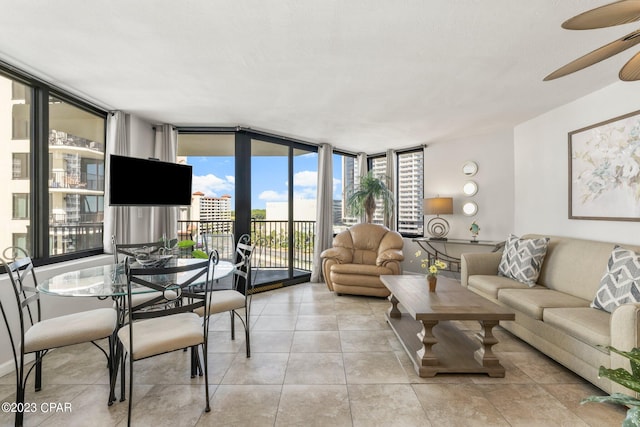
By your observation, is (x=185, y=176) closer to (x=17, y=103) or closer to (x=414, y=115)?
(x=17, y=103)

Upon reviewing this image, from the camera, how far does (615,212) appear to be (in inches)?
118

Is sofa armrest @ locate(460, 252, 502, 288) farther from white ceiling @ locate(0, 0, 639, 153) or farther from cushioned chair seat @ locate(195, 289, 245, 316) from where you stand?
cushioned chair seat @ locate(195, 289, 245, 316)

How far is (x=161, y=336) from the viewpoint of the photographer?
1.88 meters

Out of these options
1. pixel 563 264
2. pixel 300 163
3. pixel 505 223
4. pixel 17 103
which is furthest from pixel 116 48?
pixel 505 223

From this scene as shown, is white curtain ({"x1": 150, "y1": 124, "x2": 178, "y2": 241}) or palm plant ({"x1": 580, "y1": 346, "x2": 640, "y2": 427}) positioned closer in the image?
palm plant ({"x1": 580, "y1": 346, "x2": 640, "y2": 427})

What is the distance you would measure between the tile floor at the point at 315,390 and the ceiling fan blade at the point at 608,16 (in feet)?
6.99

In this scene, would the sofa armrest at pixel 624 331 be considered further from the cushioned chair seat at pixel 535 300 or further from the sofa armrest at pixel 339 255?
the sofa armrest at pixel 339 255

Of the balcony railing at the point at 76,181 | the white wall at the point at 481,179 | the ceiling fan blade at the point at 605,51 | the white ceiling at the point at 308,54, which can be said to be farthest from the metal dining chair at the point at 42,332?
the white wall at the point at 481,179

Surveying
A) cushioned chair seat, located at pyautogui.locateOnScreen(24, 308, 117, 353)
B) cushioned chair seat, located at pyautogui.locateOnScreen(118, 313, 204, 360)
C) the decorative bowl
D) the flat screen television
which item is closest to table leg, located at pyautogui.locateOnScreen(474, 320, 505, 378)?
cushioned chair seat, located at pyautogui.locateOnScreen(118, 313, 204, 360)

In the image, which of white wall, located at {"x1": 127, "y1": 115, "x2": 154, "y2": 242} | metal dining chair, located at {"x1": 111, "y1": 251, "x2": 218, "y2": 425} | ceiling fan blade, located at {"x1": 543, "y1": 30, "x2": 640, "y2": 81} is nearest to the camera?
ceiling fan blade, located at {"x1": 543, "y1": 30, "x2": 640, "y2": 81}

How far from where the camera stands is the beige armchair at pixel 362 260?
14.5 feet

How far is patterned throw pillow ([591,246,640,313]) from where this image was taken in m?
2.23

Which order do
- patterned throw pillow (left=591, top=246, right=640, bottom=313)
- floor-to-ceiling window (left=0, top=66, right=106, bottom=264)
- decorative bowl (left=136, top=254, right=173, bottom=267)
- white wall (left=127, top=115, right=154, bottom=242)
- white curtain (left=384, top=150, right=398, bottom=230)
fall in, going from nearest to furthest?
patterned throw pillow (left=591, top=246, right=640, bottom=313) < decorative bowl (left=136, top=254, right=173, bottom=267) < floor-to-ceiling window (left=0, top=66, right=106, bottom=264) < white wall (left=127, top=115, right=154, bottom=242) < white curtain (left=384, top=150, right=398, bottom=230)

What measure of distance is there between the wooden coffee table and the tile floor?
87 millimetres
